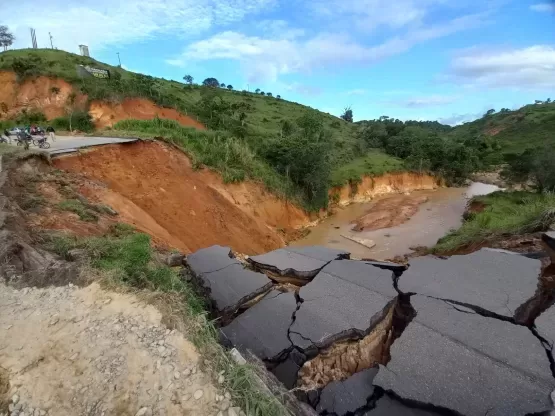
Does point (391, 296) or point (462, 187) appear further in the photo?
point (462, 187)

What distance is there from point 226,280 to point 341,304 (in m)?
1.86

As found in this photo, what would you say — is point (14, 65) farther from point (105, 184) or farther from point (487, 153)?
point (487, 153)

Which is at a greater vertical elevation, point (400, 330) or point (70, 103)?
point (70, 103)

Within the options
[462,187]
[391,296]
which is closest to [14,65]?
[391,296]

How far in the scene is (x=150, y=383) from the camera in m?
2.44

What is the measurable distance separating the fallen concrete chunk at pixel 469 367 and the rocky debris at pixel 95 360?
1.86 metres

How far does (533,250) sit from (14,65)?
3111 cm

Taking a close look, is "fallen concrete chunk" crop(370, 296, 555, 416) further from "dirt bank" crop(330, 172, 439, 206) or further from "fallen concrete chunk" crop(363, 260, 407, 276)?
"dirt bank" crop(330, 172, 439, 206)

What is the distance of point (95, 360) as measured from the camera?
2654mm

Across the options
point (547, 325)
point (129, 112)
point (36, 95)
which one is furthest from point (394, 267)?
point (36, 95)

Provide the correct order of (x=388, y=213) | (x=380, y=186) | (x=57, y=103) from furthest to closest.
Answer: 1. (x=380, y=186)
2. (x=57, y=103)
3. (x=388, y=213)

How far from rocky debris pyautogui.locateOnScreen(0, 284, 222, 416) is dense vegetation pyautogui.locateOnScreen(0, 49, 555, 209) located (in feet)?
36.5

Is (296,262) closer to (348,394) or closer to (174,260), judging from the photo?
(174,260)

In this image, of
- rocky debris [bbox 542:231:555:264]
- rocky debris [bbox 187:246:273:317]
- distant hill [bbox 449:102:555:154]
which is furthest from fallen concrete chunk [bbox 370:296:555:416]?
distant hill [bbox 449:102:555:154]
